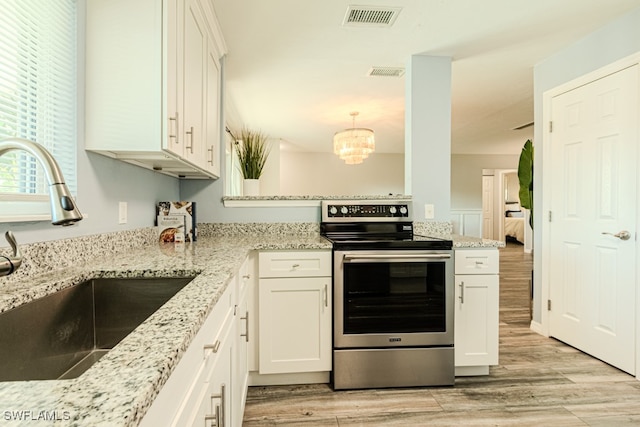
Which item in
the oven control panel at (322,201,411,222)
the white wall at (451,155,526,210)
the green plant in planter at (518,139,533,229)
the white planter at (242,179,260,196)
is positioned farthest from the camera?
the white wall at (451,155,526,210)

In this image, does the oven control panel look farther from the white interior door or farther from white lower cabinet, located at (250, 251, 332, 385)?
the white interior door

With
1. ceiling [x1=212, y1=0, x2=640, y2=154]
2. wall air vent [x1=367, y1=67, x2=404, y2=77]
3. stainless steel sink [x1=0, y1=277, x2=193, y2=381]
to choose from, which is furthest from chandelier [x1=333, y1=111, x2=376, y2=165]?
stainless steel sink [x1=0, y1=277, x2=193, y2=381]

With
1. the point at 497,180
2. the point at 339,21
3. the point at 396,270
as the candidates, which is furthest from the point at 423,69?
the point at 497,180

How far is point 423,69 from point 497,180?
7829mm

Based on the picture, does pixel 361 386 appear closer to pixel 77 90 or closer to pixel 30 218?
pixel 30 218

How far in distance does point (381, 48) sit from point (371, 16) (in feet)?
1.45

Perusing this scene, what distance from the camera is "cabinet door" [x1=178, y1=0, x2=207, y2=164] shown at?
1.61 metres

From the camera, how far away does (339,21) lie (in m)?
2.26

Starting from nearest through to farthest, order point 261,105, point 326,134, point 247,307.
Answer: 1. point 247,307
2. point 261,105
3. point 326,134

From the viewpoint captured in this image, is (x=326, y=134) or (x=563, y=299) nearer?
(x=563, y=299)

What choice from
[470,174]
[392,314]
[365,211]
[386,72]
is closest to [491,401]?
[392,314]

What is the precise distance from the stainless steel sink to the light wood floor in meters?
0.94

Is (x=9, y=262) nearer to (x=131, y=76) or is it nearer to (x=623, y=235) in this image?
(x=131, y=76)

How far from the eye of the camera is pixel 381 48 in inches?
103
